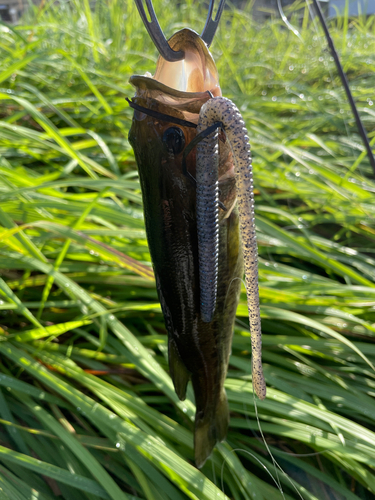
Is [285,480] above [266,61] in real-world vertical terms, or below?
below

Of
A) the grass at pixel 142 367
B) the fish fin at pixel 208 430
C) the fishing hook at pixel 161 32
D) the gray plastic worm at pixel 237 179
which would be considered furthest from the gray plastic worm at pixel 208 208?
the grass at pixel 142 367

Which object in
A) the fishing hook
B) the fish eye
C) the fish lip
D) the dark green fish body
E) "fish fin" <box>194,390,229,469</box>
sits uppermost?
the fishing hook

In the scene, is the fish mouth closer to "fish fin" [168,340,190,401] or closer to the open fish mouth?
the open fish mouth

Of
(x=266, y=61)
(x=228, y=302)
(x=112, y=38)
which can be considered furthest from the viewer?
(x=266, y=61)

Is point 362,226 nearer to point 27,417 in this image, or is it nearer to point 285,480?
point 285,480

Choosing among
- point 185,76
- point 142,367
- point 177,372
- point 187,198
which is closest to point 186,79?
point 185,76

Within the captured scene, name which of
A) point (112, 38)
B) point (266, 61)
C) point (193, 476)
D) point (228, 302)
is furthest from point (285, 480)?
point (266, 61)

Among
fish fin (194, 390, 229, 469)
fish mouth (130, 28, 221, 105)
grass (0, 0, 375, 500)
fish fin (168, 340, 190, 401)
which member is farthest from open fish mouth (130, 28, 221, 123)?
grass (0, 0, 375, 500)
